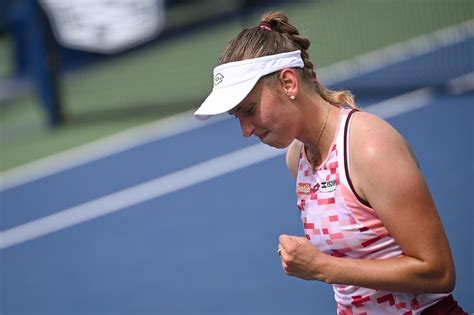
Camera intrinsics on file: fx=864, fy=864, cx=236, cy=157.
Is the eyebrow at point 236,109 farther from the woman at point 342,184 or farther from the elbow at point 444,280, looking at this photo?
the elbow at point 444,280

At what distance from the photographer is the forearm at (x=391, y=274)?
2750 millimetres

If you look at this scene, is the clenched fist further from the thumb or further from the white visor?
the white visor

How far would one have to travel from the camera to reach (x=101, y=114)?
33.3 feet

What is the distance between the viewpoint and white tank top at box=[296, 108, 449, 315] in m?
2.84

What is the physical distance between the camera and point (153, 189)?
801cm

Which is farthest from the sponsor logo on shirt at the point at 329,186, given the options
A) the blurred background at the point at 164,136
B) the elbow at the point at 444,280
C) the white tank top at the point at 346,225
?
the blurred background at the point at 164,136

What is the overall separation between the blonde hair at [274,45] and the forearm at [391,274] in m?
0.60

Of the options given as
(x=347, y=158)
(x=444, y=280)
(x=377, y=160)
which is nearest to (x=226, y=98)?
→ (x=347, y=158)

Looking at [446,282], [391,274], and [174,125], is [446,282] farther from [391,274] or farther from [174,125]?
[174,125]

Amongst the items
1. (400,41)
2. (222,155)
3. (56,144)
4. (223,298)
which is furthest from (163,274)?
(400,41)

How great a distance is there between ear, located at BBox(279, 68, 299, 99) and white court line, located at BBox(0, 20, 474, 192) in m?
6.23

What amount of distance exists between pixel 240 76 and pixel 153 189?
5193 millimetres

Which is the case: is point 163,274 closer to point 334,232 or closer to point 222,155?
point 222,155

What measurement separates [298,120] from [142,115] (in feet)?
23.4
